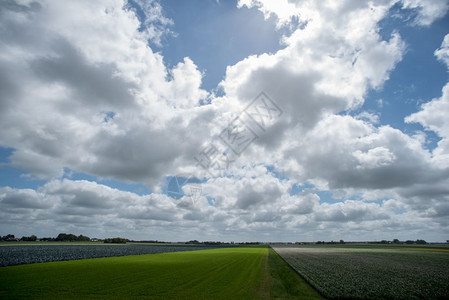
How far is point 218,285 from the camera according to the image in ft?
89.8

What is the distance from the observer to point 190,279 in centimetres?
3114

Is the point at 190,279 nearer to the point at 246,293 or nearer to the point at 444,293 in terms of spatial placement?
the point at 246,293

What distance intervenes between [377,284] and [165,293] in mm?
23642

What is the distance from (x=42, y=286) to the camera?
2530 cm

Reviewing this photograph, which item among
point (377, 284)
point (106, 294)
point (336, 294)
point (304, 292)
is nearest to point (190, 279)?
point (106, 294)

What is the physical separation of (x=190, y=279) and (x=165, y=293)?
8448mm

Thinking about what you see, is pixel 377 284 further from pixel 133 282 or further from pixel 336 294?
pixel 133 282

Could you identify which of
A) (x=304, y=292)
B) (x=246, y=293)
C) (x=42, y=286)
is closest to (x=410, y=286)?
(x=304, y=292)

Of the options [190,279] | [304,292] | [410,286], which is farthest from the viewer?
[190,279]

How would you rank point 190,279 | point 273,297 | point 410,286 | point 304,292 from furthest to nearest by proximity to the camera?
A: point 190,279
point 410,286
point 304,292
point 273,297

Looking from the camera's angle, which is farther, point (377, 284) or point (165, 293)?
point (377, 284)

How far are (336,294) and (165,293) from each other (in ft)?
52.1

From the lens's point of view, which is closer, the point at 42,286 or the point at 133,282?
the point at 42,286

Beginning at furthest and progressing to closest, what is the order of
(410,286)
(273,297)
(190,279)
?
(190,279) < (410,286) < (273,297)
